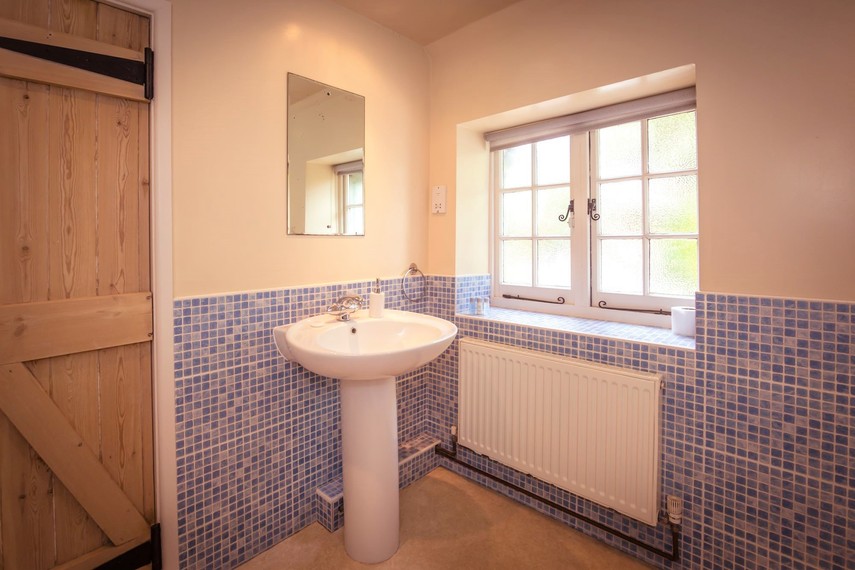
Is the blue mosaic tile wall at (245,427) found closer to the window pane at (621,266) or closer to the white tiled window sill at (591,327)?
the white tiled window sill at (591,327)

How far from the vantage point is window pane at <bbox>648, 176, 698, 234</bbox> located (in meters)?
1.72

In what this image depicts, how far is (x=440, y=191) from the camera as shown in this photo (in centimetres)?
227

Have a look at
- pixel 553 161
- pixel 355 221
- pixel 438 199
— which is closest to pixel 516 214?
pixel 553 161

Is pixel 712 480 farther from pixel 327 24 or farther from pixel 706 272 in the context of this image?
pixel 327 24

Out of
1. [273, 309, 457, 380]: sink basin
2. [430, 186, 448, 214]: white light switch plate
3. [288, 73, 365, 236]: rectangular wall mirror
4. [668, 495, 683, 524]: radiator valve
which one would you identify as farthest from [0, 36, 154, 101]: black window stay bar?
[668, 495, 683, 524]: radiator valve

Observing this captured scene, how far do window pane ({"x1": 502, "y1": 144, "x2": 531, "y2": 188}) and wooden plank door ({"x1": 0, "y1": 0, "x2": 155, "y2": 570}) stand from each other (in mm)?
1773

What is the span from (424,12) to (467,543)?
2.48m

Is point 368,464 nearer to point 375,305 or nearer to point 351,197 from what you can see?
point 375,305

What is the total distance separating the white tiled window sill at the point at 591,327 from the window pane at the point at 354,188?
0.83 m

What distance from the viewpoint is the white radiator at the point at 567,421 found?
4.89 feet

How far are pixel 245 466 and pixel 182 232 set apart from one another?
0.95 metres

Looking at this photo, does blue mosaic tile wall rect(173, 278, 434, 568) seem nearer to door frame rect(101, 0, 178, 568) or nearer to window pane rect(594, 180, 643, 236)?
door frame rect(101, 0, 178, 568)

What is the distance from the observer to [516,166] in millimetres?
2322

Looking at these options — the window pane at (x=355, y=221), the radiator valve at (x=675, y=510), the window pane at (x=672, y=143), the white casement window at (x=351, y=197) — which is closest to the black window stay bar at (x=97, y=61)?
the white casement window at (x=351, y=197)
